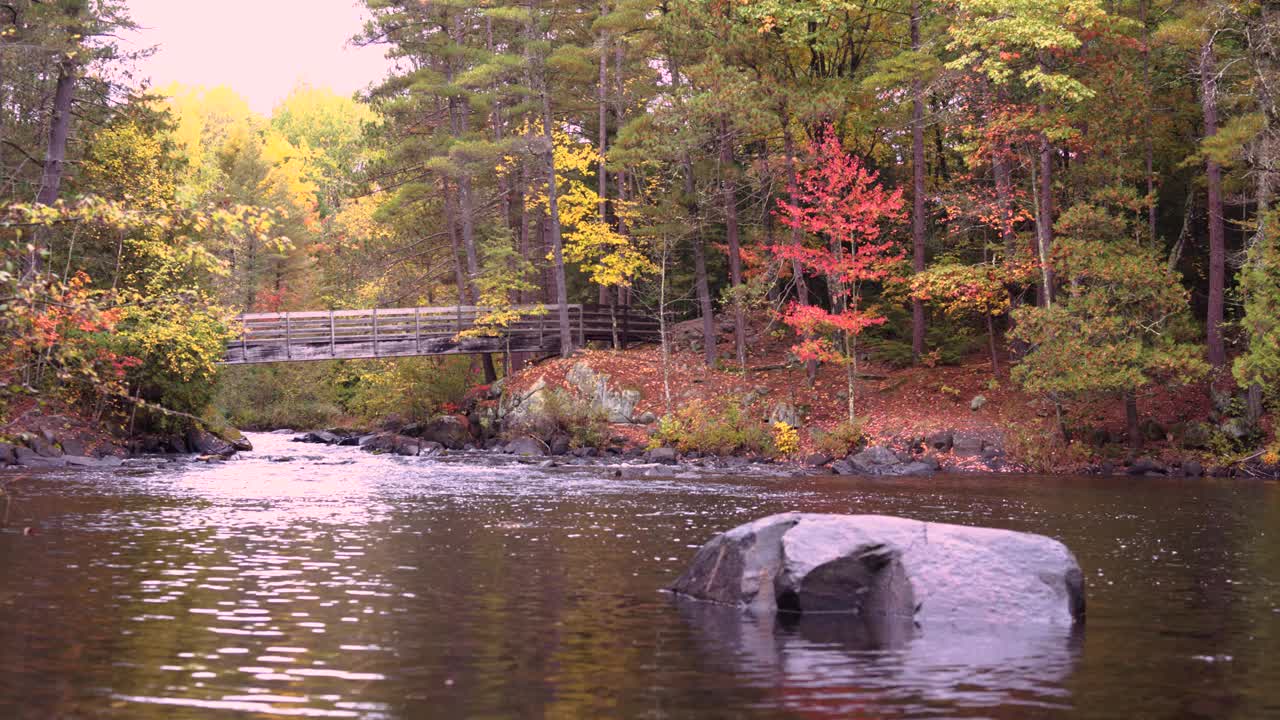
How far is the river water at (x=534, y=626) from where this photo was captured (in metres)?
6.95

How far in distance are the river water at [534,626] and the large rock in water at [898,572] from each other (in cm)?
45

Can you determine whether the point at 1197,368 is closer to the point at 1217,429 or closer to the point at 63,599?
the point at 1217,429

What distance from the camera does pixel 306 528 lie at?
15.9m

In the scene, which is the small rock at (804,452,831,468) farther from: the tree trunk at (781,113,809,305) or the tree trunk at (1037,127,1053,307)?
the tree trunk at (1037,127,1053,307)

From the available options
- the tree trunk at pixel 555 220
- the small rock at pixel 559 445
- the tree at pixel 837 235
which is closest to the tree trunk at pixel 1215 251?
the tree at pixel 837 235

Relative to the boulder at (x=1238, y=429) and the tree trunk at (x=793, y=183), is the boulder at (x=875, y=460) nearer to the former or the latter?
the tree trunk at (x=793, y=183)

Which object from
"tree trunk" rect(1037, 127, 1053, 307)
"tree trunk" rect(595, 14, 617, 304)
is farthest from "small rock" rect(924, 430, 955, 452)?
"tree trunk" rect(595, 14, 617, 304)

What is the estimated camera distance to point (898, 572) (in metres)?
9.94

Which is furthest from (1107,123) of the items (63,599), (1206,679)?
(63,599)

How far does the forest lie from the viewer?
26109 mm

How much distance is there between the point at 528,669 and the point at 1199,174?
26.4 metres

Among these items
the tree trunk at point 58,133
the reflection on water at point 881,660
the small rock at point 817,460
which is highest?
the tree trunk at point 58,133

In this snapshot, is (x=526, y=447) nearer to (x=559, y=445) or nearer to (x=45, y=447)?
(x=559, y=445)

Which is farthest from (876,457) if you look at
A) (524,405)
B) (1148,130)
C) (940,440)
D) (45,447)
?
(45,447)
